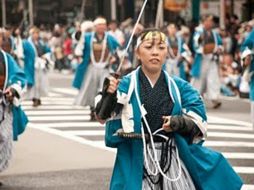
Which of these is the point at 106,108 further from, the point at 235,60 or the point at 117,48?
the point at 235,60

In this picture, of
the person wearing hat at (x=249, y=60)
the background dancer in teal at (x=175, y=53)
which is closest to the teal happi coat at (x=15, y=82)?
the person wearing hat at (x=249, y=60)

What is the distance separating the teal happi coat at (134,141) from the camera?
594 cm

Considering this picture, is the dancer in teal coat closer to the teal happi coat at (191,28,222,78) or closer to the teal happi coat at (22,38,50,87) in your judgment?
the teal happi coat at (191,28,222,78)

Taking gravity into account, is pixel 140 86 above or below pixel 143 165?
above

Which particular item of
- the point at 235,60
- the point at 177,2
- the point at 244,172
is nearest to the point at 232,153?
the point at 244,172

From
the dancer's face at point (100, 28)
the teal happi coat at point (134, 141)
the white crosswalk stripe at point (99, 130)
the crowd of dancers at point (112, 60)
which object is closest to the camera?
the teal happi coat at point (134, 141)

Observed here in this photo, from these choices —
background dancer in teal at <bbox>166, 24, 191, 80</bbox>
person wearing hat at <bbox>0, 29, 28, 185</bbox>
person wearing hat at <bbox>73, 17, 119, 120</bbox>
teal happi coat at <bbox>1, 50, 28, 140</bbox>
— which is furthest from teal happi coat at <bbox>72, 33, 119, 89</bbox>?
person wearing hat at <bbox>0, 29, 28, 185</bbox>

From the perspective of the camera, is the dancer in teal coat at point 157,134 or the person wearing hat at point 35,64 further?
the person wearing hat at point 35,64

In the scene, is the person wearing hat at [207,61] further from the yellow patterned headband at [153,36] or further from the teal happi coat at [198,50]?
the yellow patterned headband at [153,36]

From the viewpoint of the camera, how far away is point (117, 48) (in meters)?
15.1

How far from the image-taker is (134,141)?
6000mm

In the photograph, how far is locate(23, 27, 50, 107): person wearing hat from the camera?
17.2 meters

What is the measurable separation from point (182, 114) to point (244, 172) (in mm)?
3837

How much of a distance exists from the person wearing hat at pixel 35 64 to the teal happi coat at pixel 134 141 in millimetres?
11121
